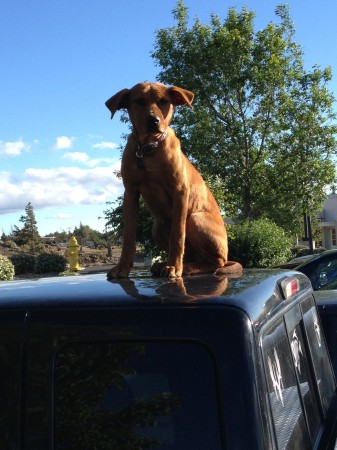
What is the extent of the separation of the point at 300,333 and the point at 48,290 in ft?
3.24

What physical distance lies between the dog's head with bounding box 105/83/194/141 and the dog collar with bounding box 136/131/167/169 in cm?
4

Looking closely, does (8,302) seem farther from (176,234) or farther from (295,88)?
(295,88)

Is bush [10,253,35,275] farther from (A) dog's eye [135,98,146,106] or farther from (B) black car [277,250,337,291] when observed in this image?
(A) dog's eye [135,98,146,106]

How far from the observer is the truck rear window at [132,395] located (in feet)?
5.43

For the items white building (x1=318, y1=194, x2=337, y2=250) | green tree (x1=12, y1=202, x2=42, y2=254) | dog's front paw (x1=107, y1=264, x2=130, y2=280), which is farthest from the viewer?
white building (x1=318, y1=194, x2=337, y2=250)

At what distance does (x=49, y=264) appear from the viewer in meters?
22.4

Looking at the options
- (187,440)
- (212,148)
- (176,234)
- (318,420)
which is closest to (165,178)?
(176,234)

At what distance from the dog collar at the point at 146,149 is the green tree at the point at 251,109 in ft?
57.2

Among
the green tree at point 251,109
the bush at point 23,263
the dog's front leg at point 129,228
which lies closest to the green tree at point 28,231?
the bush at point 23,263

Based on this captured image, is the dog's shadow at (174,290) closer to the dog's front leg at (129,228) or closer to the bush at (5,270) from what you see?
the dog's front leg at (129,228)

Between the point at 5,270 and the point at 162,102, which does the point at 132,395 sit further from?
the point at 5,270

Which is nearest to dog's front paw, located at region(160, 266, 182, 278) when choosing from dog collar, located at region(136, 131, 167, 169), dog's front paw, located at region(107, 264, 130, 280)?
dog's front paw, located at region(107, 264, 130, 280)

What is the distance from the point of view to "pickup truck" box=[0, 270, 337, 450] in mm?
1609

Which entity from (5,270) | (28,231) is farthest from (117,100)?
(28,231)
